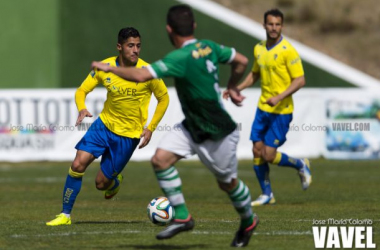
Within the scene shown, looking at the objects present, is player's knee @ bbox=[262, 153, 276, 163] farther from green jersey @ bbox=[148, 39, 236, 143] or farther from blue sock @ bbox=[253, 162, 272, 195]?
green jersey @ bbox=[148, 39, 236, 143]

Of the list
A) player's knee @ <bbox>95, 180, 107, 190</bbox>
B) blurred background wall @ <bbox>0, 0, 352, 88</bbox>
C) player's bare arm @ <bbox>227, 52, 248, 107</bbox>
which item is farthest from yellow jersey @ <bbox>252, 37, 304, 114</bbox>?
blurred background wall @ <bbox>0, 0, 352, 88</bbox>

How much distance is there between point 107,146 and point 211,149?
3.26 meters

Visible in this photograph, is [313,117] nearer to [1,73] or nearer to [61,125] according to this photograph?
[61,125]

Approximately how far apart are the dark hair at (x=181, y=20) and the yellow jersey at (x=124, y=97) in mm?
3183

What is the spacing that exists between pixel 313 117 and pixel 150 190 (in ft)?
27.5

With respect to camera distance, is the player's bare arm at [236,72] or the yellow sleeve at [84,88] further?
the yellow sleeve at [84,88]

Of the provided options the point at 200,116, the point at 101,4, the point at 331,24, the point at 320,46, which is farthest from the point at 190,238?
the point at 331,24

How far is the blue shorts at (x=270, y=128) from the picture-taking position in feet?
44.3

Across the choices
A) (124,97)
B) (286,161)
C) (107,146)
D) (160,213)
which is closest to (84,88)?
(124,97)

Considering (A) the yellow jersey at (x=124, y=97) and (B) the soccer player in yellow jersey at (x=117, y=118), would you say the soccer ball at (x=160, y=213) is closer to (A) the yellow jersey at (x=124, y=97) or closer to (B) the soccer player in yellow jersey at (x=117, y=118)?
(B) the soccer player in yellow jersey at (x=117, y=118)

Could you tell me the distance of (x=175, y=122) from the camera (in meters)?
23.8

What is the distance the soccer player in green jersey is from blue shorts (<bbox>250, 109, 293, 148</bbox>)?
502 cm

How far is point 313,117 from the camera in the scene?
24109mm

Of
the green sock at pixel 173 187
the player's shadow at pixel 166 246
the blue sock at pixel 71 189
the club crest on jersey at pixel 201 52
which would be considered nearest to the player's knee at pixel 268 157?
the blue sock at pixel 71 189
